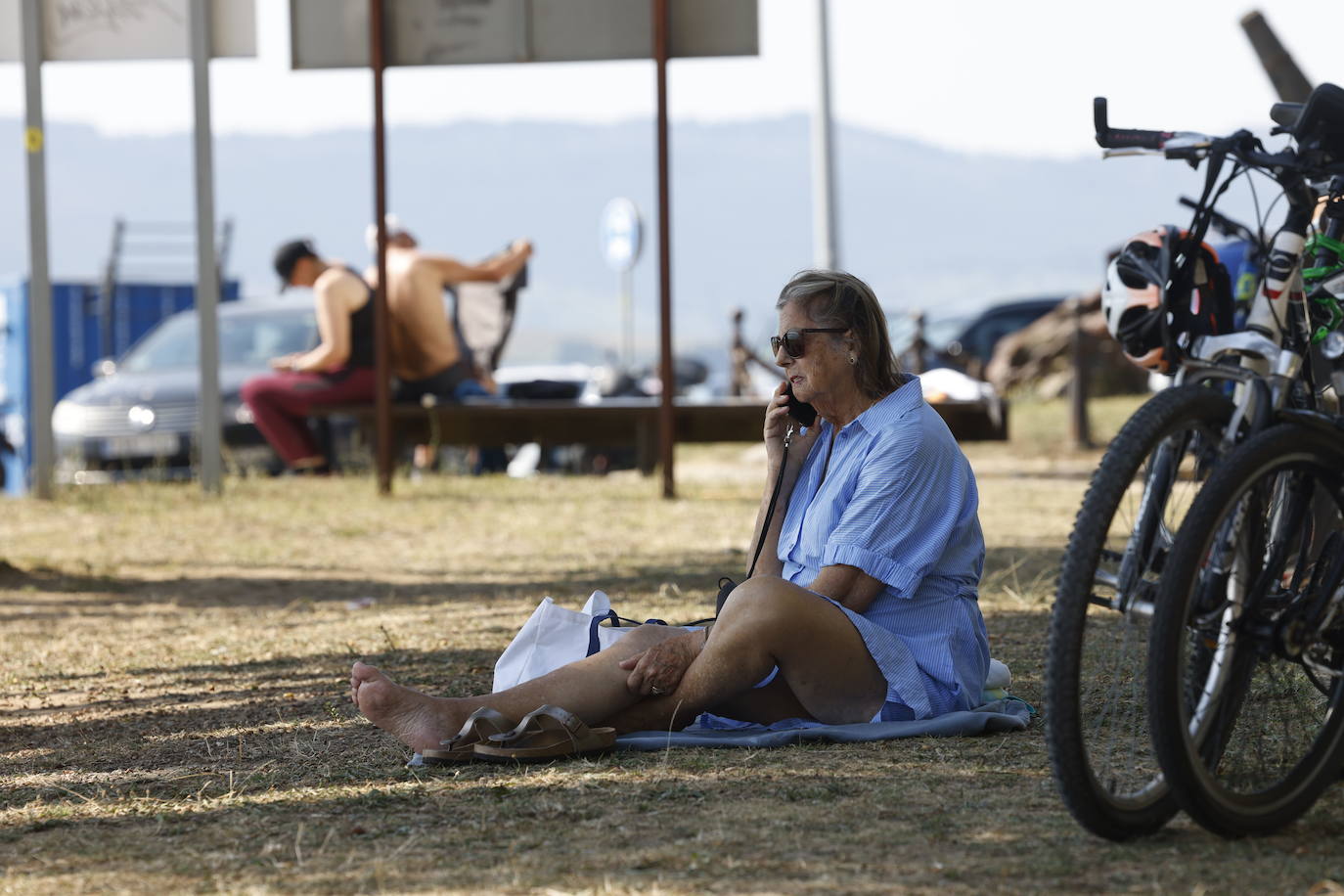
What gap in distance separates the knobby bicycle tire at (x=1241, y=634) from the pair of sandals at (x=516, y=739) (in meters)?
1.42

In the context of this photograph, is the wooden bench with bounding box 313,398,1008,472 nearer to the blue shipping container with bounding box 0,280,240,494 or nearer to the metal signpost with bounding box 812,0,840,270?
the metal signpost with bounding box 812,0,840,270

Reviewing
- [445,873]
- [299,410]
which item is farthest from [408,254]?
[445,873]

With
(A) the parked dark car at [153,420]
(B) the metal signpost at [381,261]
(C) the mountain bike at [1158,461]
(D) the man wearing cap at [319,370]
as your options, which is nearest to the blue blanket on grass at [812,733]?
(C) the mountain bike at [1158,461]

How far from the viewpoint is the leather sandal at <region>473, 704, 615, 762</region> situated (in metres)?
4.07

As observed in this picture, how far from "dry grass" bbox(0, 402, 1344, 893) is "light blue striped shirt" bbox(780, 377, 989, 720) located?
170mm

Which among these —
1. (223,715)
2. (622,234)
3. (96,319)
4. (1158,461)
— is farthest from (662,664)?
(96,319)

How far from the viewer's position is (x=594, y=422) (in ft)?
43.9

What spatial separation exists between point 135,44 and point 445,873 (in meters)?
10.2

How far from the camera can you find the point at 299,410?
13.4 metres

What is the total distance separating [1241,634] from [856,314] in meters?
1.31

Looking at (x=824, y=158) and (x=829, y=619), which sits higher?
(x=824, y=158)

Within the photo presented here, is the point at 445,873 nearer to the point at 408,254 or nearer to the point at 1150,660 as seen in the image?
the point at 1150,660

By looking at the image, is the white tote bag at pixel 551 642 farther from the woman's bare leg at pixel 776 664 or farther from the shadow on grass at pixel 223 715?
the shadow on grass at pixel 223 715

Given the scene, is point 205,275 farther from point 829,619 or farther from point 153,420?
point 829,619
